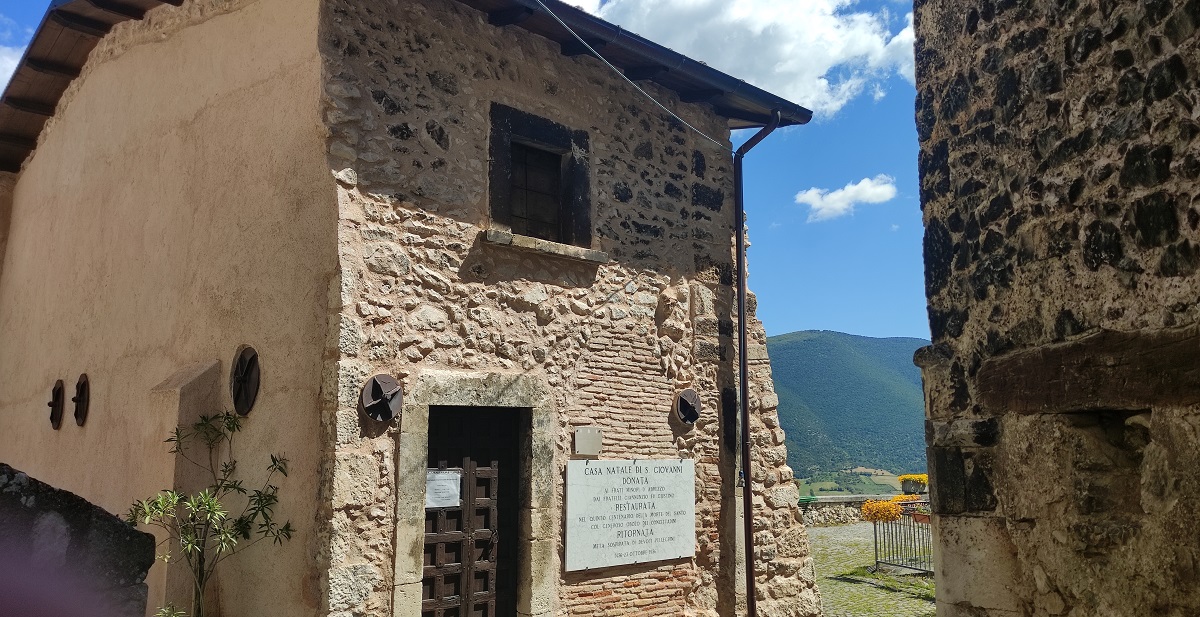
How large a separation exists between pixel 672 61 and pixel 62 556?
19.8 feet

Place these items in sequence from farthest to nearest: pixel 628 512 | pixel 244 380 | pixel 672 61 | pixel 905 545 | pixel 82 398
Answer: pixel 905 545 < pixel 82 398 < pixel 672 61 < pixel 628 512 < pixel 244 380

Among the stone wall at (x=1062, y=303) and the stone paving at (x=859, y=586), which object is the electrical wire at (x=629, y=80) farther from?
the stone paving at (x=859, y=586)

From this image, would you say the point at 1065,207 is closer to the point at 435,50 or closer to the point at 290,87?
the point at 435,50

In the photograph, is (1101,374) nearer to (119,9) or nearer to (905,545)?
(119,9)

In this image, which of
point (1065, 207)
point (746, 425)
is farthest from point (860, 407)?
point (1065, 207)

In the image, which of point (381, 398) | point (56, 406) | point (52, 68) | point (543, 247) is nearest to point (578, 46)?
point (543, 247)

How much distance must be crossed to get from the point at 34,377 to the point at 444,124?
23.3 feet

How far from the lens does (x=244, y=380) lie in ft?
20.2

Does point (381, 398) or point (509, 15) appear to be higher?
point (509, 15)

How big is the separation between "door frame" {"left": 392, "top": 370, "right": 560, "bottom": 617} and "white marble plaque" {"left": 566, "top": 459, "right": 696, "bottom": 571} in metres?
0.20

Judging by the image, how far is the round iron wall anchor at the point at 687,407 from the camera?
7449 mm

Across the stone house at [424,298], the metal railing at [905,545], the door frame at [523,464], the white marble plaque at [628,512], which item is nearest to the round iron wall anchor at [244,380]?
the stone house at [424,298]

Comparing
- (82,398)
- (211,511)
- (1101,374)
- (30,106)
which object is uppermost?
(30,106)

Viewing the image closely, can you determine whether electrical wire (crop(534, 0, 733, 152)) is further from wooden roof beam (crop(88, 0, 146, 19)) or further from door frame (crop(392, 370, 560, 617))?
wooden roof beam (crop(88, 0, 146, 19))
